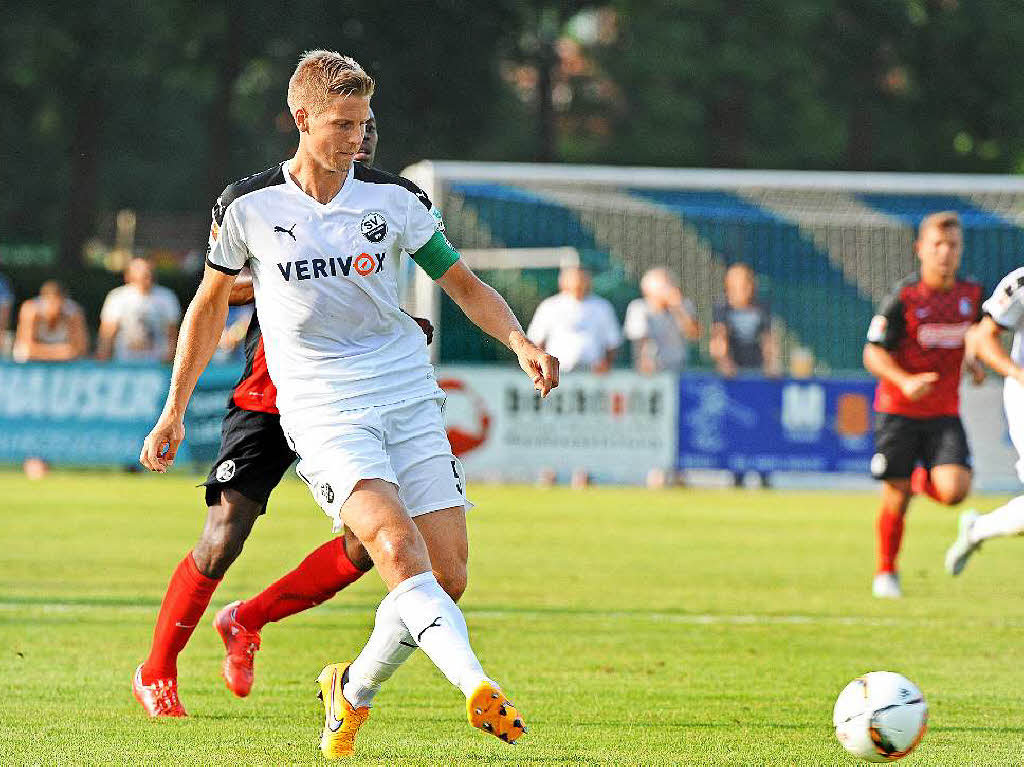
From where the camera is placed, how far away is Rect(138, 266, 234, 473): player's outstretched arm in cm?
598

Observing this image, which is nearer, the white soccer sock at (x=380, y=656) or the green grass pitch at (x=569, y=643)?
the white soccer sock at (x=380, y=656)

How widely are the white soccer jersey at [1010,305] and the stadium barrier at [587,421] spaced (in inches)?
388

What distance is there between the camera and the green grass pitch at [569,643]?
20.3 ft

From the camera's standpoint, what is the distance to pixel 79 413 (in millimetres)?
19422

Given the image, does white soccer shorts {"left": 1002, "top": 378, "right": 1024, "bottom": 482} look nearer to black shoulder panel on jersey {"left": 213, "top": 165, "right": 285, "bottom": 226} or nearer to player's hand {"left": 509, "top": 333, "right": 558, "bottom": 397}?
player's hand {"left": 509, "top": 333, "right": 558, "bottom": 397}

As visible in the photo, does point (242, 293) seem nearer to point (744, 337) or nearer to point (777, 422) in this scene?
point (777, 422)

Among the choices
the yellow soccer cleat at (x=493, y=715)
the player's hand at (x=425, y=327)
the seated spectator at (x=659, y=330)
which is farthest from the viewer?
the seated spectator at (x=659, y=330)

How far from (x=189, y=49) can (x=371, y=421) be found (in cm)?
3396

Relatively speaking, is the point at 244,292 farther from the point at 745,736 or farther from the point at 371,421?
the point at 745,736

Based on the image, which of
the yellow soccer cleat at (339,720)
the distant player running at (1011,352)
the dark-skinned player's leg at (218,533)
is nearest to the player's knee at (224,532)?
the dark-skinned player's leg at (218,533)

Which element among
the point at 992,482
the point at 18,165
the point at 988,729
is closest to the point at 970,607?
the point at 988,729

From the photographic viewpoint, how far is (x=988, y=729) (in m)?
6.57

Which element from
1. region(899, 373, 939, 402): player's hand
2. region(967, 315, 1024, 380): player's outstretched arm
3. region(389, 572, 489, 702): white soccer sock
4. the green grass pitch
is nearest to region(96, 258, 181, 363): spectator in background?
the green grass pitch

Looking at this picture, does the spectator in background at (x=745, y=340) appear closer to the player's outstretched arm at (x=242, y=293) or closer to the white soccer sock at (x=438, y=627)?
the player's outstretched arm at (x=242, y=293)
